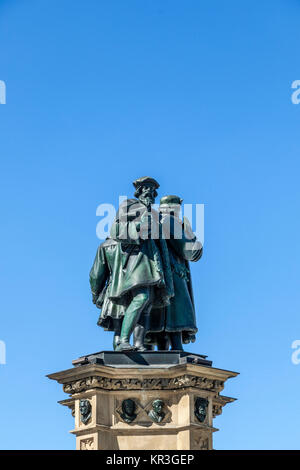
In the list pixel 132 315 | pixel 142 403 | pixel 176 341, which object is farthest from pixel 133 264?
pixel 142 403

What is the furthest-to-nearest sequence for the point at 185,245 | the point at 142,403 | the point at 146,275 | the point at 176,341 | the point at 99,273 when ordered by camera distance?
the point at 99,273 < the point at 185,245 < the point at 176,341 < the point at 146,275 < the point at 142,403

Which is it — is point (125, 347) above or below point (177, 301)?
below

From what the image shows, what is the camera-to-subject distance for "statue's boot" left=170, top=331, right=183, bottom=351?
2986cm

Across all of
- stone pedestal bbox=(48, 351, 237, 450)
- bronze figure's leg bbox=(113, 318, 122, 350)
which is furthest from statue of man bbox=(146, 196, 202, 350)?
stone pedestal bbox=(48, 351, 237, 450)

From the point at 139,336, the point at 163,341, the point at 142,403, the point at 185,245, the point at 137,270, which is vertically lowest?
the point at 142,403

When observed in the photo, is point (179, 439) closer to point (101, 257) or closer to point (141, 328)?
point (141, 328)

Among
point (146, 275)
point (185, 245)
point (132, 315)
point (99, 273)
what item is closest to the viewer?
point (132, 315)

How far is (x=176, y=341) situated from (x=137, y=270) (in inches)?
68.9

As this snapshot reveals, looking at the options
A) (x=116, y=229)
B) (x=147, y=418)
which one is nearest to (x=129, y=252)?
(x=116, y=229)

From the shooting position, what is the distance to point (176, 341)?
29.9 metres

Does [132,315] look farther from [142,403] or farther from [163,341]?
[142,403]

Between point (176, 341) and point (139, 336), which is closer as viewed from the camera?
point (139, 336)

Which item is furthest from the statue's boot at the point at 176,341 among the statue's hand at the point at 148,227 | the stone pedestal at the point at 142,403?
the statue's hand at the point at 148,227
